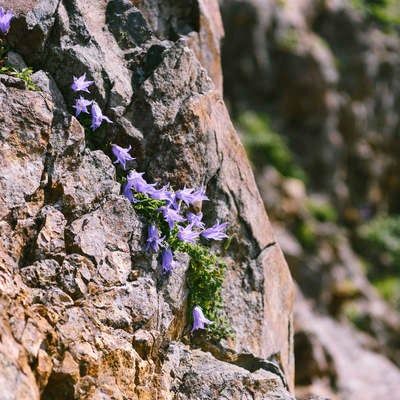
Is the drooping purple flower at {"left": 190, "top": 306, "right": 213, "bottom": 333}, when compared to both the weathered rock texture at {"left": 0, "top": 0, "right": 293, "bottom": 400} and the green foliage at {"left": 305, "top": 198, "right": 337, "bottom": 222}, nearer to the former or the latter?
the weathered rock texture at {"left": 0, "top": 0, "right": 293, "bottom": 400}

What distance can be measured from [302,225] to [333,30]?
6.06 meters

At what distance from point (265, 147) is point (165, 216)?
10016 mm

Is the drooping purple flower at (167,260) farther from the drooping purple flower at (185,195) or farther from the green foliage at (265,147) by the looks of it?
the green foliage at (265,147)

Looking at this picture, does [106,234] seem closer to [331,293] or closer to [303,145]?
[331,293]

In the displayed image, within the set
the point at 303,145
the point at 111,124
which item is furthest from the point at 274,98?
the point at 111,124

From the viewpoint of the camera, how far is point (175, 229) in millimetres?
4809

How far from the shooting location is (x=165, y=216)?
4.67 m

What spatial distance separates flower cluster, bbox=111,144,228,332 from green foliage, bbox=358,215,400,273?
38.5 feet

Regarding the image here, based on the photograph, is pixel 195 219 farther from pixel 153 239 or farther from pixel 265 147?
pixel 265 147

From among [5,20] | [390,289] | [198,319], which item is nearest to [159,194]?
[198,319]

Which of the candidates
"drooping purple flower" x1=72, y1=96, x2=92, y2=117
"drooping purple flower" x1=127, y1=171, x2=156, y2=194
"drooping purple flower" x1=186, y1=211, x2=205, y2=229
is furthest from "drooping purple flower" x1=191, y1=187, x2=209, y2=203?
"drooping purple flower" x1=72, y1=96, x2=92, y2=117

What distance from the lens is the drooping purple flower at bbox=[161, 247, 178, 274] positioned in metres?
4.60

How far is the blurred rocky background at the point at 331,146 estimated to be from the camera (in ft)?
42.8

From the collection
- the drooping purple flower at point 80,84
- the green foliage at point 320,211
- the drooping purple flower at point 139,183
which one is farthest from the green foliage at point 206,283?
the green foliage at point 320,211
